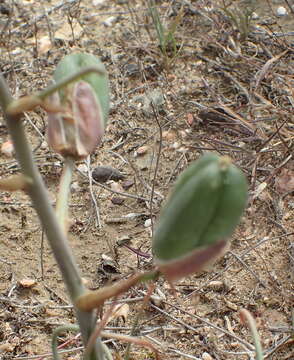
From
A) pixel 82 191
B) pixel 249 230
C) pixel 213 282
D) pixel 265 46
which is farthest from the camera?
pixel 265 46

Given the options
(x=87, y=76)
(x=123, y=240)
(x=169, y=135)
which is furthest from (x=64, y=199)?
(x=169, y=135)

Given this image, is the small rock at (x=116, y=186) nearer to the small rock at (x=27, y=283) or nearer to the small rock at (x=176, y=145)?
the small rock at (x=176, y=145)

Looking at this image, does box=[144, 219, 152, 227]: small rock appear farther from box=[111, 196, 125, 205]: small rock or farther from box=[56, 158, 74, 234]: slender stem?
box=[56, 158, 74, 234]: slender stem

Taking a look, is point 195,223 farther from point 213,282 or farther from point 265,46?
point 265,46

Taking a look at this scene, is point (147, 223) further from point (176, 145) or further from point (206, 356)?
point (206, 356)

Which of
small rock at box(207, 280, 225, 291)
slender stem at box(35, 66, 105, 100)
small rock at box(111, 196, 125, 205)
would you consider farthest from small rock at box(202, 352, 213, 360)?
slender stem at box(35, 66, 105, 100)

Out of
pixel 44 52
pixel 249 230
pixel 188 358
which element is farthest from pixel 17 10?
pixel 188 358
